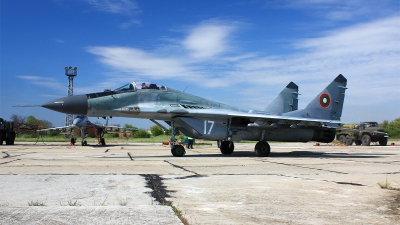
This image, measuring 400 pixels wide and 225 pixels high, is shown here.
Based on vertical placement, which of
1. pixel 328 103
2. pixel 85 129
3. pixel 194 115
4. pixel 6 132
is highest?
pixel 328 103

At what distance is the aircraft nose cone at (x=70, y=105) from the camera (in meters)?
12.5

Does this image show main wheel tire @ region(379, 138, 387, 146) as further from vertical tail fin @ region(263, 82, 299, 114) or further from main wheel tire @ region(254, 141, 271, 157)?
main wheel tire @ region(254, 141, 271, 157)

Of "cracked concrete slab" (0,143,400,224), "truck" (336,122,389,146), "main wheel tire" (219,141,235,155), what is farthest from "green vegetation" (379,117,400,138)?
"cracked concrete slab" (0,143,400,224)

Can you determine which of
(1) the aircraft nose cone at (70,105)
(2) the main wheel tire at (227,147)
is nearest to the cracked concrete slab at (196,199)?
(1) the aircraft nose cone at (70,105)

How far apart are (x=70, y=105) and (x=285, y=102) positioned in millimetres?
10969

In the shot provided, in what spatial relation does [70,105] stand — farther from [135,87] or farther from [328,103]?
[328,103]

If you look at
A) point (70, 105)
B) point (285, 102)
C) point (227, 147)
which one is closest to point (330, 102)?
point (285, 102)

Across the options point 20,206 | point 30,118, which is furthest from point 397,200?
point 30,118

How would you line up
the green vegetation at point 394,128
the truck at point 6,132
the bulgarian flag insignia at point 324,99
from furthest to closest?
1. the green vegetation at point 394,128
2. the truck at point 6,132
3. the bulgarian flag insignia at point 324,99

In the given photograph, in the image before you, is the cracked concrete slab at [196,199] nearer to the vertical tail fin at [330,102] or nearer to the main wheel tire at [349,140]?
the vertical tail fin at [330,102]

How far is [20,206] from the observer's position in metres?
4.32

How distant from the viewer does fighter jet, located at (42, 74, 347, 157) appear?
1309 cm

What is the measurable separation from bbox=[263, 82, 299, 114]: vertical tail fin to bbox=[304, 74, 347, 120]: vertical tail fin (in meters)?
1.50

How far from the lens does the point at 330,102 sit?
1759 centimetres
